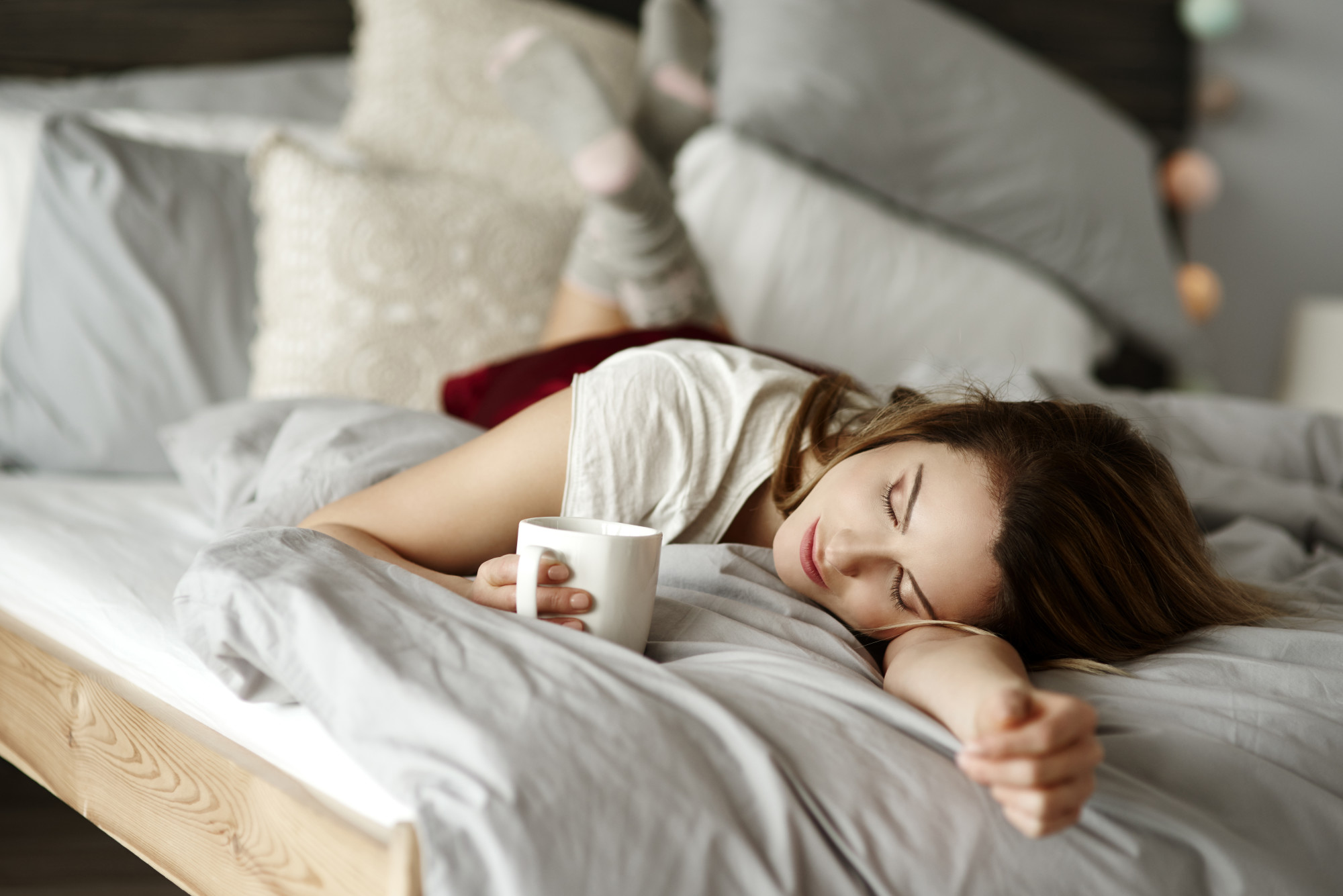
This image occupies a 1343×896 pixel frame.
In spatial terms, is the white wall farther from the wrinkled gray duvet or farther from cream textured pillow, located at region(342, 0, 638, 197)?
the wrinkled gray duvet

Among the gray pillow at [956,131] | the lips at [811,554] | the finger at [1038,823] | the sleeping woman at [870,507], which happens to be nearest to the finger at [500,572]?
the sleeping woman at [870,507]

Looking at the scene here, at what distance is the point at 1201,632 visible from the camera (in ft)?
2.84

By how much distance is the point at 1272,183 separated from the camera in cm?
279

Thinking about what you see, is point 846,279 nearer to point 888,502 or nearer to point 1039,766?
point 888,502

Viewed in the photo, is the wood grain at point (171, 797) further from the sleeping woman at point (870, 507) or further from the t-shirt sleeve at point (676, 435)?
the t-shirt sleeve at point (676, 435)

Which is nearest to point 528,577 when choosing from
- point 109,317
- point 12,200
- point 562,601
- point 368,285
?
point 562,601

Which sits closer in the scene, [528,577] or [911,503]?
[528,577]

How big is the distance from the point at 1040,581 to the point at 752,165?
121 centimetres

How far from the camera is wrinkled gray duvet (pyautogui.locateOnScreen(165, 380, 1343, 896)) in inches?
19.9

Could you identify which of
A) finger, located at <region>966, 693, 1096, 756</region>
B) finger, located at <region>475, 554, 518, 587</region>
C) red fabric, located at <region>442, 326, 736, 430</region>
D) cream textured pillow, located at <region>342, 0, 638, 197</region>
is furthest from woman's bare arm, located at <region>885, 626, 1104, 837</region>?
cream textured pillow, located at <region>342, 0, 638, 197</region>

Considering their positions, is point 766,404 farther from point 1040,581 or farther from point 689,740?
point 689,740

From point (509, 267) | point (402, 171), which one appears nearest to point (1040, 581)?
point (509, 267)

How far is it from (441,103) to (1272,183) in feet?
7.53

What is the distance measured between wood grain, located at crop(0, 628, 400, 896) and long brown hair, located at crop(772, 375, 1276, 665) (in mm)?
490
